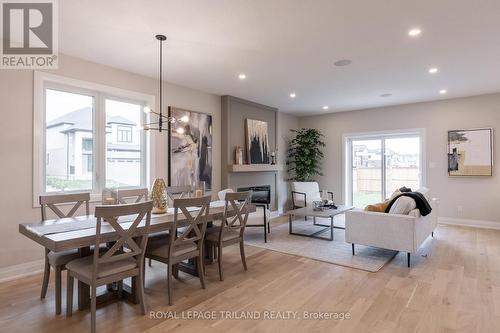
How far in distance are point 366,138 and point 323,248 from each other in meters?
3.89

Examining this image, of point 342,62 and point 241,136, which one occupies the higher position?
point 342,62

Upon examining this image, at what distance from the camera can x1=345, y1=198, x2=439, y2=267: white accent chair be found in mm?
3417

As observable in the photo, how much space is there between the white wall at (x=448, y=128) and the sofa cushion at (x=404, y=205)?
3.18 m

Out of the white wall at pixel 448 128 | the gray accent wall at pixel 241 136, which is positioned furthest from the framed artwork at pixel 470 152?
the gray accent wall at pixel 241 136

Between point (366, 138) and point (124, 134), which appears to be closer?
point (124, 134)

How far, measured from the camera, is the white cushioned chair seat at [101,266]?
2.18m

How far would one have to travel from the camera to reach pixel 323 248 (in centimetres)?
426

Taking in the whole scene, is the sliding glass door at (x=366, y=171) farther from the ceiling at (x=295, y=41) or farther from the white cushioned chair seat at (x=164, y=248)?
the white cushioned chair seat at (x=164, y=248)

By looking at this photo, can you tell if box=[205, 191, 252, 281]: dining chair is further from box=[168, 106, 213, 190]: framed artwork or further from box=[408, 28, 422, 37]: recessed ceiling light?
box=[408, 28, 422, 37]: recessed ceiling light

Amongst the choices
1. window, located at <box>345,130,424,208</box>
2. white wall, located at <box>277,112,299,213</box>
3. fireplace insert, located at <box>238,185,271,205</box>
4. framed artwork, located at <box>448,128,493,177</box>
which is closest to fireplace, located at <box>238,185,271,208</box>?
fireplace insert, located at <box>238,185,271,205</box>

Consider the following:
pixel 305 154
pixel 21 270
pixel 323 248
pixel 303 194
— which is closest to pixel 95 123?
pixel 21 270

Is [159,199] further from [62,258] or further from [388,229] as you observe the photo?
[388,229]

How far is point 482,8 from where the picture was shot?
2564mm

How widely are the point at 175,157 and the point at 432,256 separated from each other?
13.4 feet
